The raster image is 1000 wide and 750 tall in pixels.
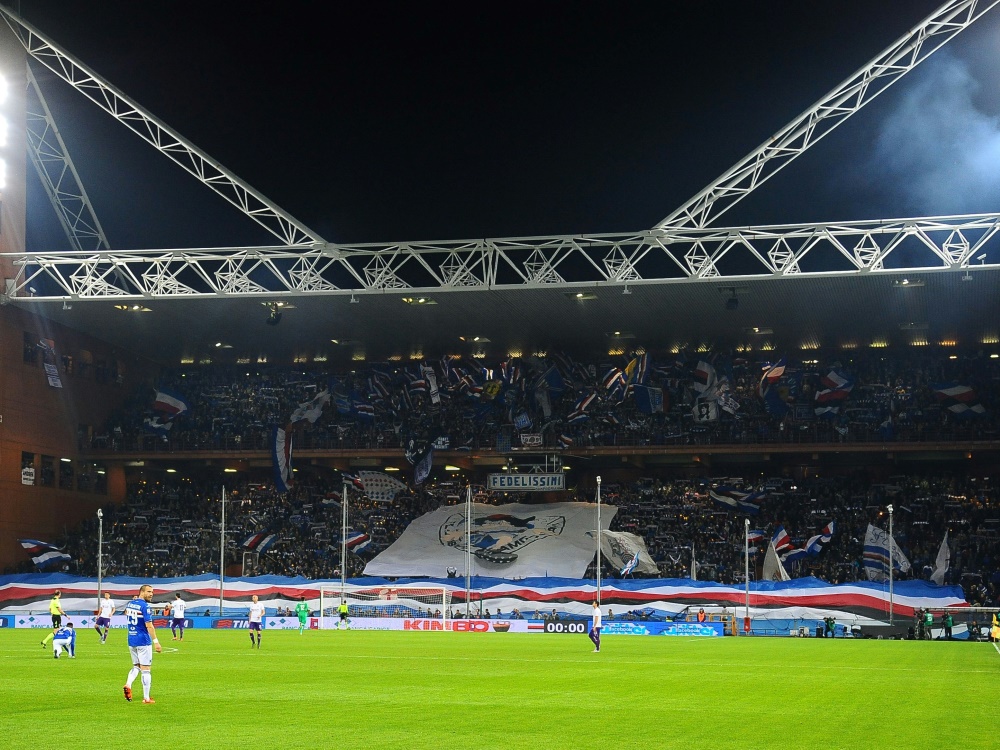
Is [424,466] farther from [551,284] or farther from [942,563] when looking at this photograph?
[942,563]

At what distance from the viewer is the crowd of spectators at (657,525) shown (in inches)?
2495

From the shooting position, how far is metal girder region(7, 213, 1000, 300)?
4866 cm

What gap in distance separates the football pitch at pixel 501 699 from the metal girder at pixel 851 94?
19.5 metres

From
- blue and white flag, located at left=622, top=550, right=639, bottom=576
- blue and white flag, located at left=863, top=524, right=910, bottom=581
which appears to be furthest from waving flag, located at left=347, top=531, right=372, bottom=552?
blue and white flag, located at left=863, top=524, right=910, bottom=581

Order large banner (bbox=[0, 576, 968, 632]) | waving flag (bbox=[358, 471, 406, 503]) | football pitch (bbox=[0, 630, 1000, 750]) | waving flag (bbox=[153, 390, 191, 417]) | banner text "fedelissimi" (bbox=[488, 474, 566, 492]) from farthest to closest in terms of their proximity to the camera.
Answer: waving flag (bbox=[153, 390, 191, 417]) → waving flag (bbox=[358, 471, 406, 503]) → banner text "fedelissimi" (bbox=[488, 474, 566, 492]) → large banner (bbox=[0, 576, 968, 632]) → football pitch (bbox=[0, 630, 1000, 750])

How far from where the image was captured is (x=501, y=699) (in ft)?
67.3

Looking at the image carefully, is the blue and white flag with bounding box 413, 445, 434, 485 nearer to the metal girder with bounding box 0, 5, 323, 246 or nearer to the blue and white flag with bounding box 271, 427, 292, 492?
the blue and white flag with bounding box 271, 427, 292, 492

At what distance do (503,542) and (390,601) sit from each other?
338 inches

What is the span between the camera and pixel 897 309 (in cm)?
6588

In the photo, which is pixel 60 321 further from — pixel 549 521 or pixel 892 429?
pixel 892 429

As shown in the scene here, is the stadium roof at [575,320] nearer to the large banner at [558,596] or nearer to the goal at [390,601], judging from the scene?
the large banner at [558,596]

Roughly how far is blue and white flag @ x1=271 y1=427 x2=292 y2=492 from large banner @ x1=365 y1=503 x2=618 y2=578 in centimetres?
798

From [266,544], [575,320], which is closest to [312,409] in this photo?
[266,544]

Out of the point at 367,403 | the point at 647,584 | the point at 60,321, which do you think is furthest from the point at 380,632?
the point at 60,321
